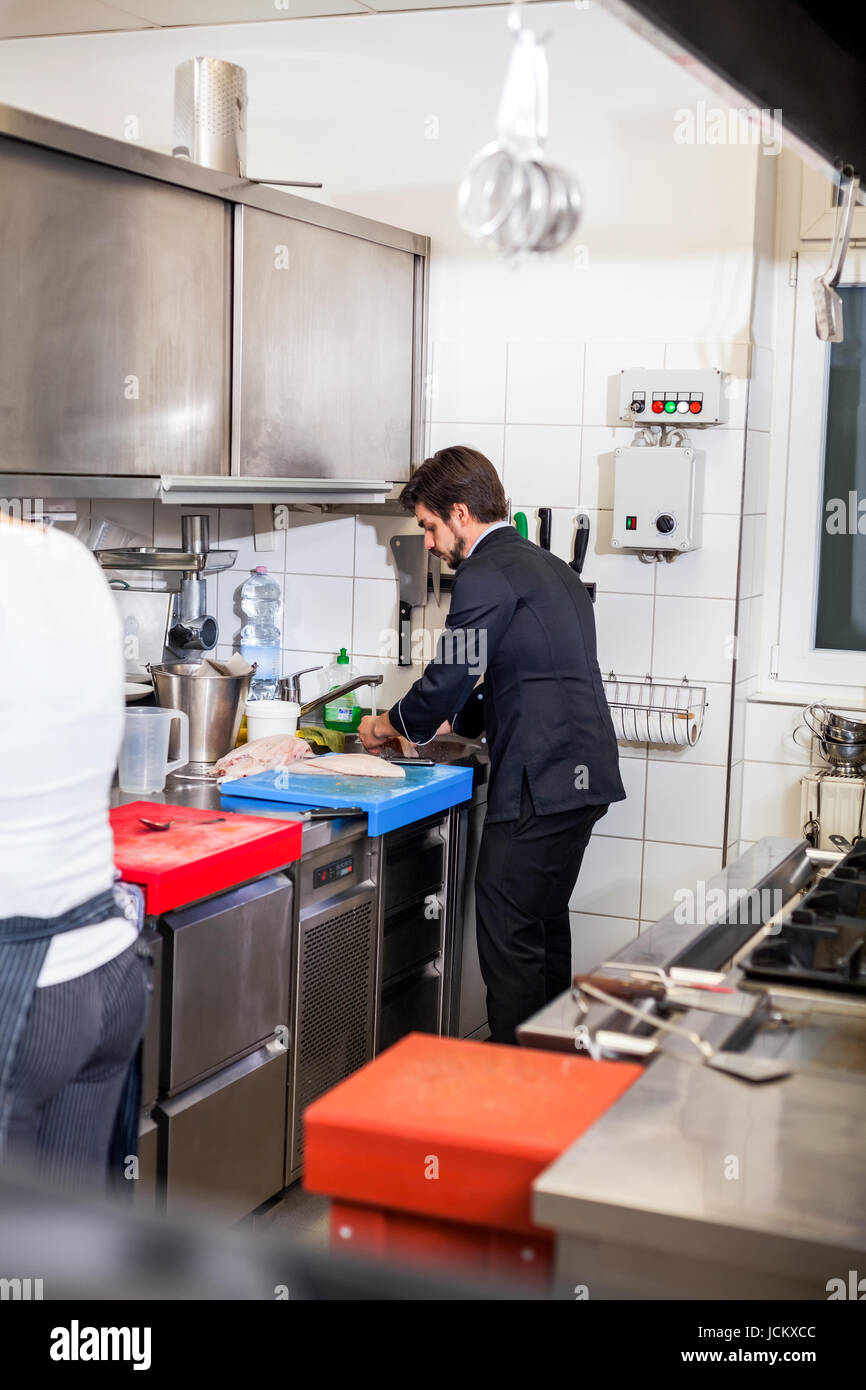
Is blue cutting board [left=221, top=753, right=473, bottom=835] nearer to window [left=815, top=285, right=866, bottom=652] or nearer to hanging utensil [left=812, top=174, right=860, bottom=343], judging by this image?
window [left=815, top=285, right=866, bottom=652]

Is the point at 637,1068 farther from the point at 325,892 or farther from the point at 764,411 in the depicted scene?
the point at 764,411

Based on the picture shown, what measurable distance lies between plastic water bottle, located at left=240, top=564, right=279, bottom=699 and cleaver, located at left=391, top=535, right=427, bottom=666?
371 millimetres

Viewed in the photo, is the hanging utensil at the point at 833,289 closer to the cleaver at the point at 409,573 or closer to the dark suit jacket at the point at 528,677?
the dark suit jacket at the point at 528,677

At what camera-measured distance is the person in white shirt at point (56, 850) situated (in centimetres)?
154

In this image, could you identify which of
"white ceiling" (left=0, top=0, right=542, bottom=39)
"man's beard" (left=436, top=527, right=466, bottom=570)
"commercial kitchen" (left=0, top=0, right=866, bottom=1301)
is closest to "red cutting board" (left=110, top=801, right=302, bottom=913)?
"commercial kitchen" (left=0, top=0, right=866, bottom=1301)

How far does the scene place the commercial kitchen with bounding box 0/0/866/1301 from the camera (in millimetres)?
2475

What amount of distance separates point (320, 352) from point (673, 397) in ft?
2.84

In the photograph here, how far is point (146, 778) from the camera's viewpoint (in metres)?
2.89

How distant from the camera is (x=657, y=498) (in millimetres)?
3285

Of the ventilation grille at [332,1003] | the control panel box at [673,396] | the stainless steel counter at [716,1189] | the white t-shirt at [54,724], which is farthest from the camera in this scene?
the control panel box at [673,396]

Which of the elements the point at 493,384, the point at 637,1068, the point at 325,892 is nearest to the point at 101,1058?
the point at 637,1068

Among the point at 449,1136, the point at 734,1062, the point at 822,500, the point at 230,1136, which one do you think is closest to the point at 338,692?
the point at 230,1136

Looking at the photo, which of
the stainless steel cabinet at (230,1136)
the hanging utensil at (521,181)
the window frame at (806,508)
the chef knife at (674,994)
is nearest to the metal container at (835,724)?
the window frame at (806,508)

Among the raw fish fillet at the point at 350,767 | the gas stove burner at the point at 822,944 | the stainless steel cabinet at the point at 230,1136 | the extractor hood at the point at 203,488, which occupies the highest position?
the extractor hood at the point at 203,488
